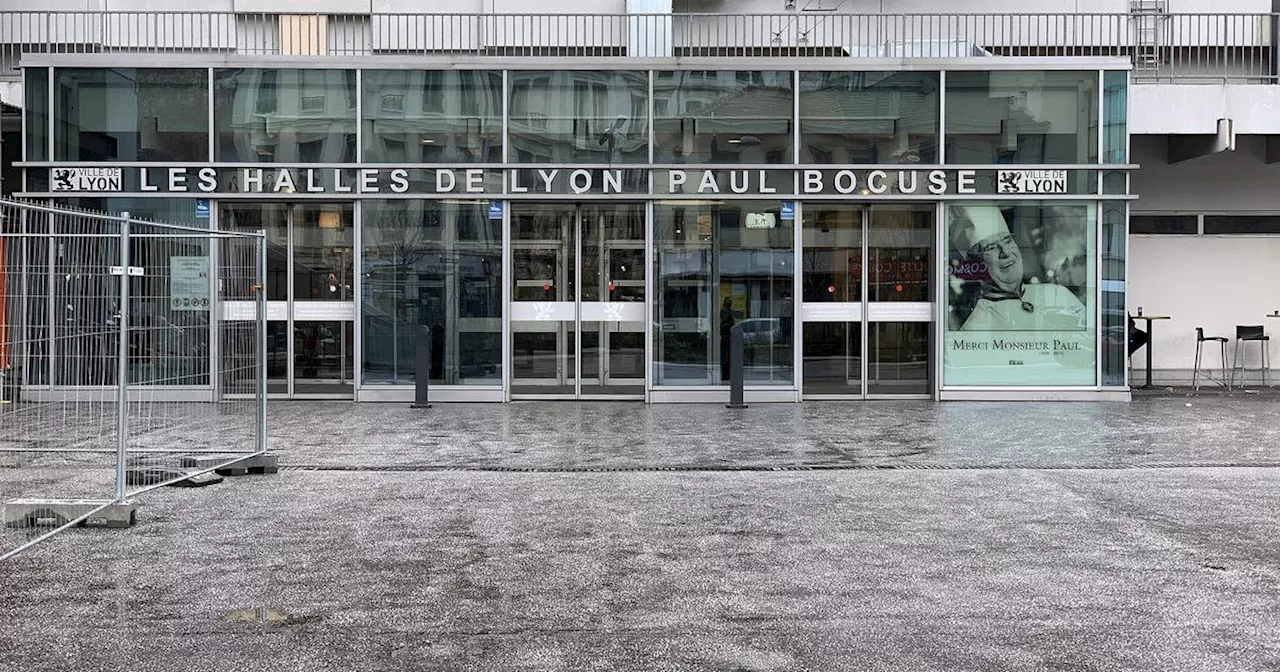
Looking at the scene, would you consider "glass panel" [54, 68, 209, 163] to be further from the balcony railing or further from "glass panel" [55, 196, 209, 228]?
the balcony railing

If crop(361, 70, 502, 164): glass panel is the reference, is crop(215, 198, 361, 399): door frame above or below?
below

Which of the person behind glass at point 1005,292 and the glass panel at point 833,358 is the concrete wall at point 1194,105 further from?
the glass panel at point 833,358

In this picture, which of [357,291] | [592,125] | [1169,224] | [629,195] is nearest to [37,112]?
[357,291]

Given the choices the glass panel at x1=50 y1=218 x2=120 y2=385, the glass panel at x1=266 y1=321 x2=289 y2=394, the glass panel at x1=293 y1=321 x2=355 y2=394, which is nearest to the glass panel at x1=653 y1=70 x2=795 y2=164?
the glass panel at x1=293 y1=321 x2=355 y2=394

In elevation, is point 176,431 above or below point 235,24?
below

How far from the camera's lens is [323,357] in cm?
1638

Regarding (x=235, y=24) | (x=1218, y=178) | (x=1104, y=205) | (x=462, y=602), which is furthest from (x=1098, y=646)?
(x=235, y=24)

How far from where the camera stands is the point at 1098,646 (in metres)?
5.03

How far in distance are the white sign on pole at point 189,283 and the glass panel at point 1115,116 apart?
12.3 metres

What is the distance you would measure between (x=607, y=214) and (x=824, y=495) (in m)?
8.44

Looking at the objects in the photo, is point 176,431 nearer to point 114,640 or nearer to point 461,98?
point 114,640

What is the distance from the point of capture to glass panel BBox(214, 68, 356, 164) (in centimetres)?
1616

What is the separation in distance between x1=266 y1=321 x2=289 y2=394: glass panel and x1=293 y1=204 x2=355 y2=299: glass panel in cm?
52

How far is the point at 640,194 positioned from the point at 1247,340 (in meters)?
10.6
